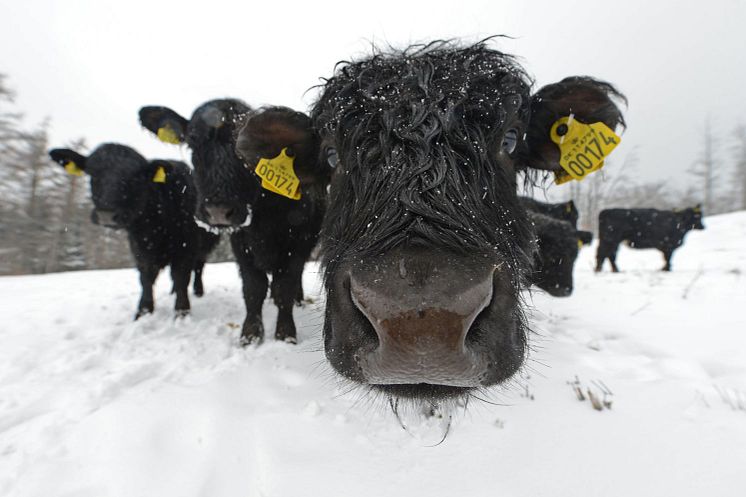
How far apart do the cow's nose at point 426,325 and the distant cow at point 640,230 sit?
1354 cm

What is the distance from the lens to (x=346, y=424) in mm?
2295

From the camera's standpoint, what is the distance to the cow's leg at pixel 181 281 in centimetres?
505

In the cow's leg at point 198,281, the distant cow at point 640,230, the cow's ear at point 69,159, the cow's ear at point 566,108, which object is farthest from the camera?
the distant cow at point 640,230

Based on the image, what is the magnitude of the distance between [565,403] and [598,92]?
2205 millimetres

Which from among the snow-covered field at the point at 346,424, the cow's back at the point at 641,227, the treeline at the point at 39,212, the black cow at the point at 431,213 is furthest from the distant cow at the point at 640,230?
the treeline at the point at 39,212

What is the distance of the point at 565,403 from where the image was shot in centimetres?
236

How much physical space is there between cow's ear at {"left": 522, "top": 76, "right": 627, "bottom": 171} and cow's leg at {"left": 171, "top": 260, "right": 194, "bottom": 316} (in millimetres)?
4760

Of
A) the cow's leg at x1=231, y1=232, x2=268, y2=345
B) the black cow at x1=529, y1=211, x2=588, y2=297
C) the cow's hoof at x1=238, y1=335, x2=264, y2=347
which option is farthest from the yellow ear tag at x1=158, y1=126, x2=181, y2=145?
the black cow at x1=529, y1=211, x2=588, y2=297

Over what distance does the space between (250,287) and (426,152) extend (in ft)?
9.91

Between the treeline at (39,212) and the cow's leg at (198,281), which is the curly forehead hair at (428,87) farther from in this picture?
the treeline at (39,212)

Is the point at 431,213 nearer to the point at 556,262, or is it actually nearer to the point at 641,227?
the point at 556,262

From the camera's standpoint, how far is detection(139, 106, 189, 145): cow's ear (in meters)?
4.37

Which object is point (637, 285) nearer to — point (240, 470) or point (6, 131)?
point (240, 470)

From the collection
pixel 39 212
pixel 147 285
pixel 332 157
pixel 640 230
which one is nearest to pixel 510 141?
pixel 332 157
